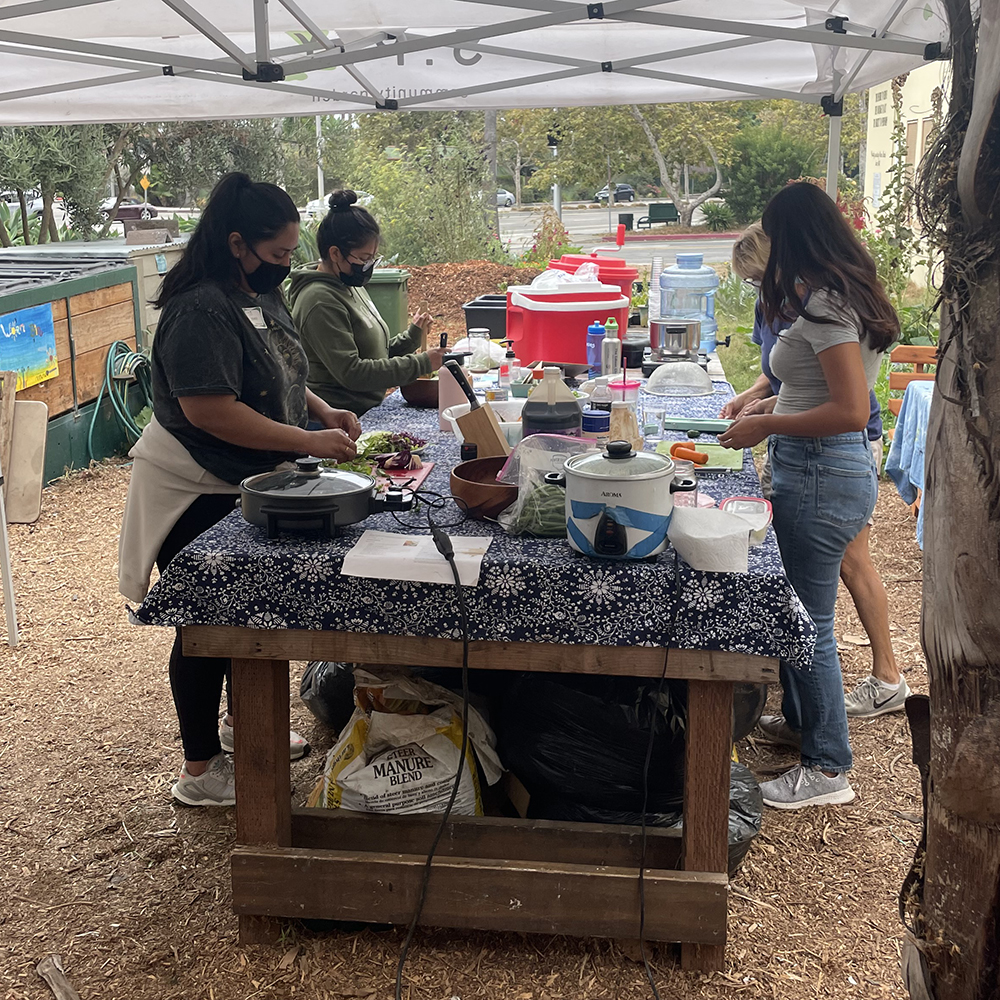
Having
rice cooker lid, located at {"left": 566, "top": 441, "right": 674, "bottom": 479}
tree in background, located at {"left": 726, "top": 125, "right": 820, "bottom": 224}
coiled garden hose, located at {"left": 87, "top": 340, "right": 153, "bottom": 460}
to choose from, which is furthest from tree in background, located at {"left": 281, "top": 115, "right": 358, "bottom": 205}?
rice cooker lid, located at {"left": 566, "top": 441, "right": 674, "bottom": 479}

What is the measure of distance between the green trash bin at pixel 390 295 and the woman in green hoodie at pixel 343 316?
450 cm

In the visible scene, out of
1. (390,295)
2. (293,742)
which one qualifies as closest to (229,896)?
(293,742)

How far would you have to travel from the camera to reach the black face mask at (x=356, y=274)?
4.14 m

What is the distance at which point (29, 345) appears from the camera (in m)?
6.61

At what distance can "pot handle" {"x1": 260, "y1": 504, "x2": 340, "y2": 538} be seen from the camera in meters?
2.59

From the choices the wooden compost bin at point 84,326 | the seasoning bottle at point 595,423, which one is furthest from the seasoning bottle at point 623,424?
the wooden compost bin at point 84,326

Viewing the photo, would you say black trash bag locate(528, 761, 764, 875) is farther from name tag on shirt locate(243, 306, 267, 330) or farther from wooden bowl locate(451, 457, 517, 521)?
name tag on shirt locate(243, 306, 267, 330)

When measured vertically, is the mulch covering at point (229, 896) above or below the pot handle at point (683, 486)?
below

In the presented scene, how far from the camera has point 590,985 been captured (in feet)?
8.61

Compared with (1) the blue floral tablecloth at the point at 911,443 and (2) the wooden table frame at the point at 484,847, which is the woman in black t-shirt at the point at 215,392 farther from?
(1) the blue floral tablecloth at the point at 911,443

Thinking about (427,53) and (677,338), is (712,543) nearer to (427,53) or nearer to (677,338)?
(677,338)

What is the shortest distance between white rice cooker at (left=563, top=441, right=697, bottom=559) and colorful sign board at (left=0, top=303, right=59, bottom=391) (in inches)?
197

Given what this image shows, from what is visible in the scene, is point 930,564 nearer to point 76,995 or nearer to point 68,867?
point 76,995

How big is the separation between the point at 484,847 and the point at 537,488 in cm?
93
